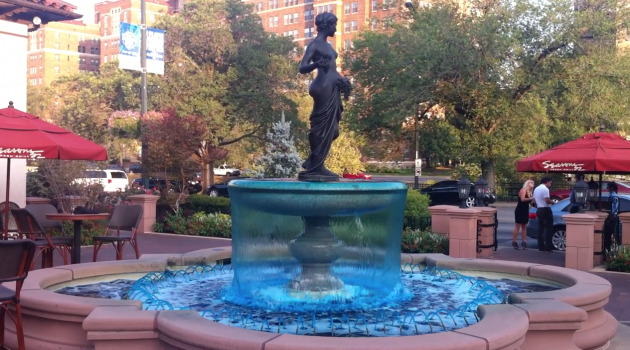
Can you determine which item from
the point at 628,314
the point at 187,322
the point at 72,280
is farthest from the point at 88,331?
the point at 628,314

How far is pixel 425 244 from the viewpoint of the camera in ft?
47.1

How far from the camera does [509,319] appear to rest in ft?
18.4

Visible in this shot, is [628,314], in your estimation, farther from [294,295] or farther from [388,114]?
[388,114]

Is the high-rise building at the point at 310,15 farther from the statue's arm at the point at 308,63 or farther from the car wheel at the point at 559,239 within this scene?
the statue's arm at the point at 308,63

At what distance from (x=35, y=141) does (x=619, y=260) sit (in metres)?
10.4

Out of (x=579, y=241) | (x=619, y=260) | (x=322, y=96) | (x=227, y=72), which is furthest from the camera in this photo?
(x=227, y=72)

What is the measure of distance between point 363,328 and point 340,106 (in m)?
2.90

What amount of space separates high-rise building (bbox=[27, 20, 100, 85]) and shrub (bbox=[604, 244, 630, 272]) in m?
131

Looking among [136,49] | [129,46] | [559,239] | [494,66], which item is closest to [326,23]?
[559,239]

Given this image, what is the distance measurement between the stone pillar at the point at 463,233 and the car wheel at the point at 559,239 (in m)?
3.45

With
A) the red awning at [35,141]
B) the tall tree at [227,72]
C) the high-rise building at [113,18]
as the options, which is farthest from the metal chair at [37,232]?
the high-rise building at [113,18]

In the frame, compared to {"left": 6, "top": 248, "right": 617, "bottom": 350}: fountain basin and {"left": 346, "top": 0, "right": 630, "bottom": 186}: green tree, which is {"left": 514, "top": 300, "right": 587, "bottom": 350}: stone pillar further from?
{"left": 346, "top": 0, "right": 630, "bottom": 186}: green tree

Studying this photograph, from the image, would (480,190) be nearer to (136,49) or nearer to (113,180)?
(136,49)

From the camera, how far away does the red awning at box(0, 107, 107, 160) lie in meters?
9.92
